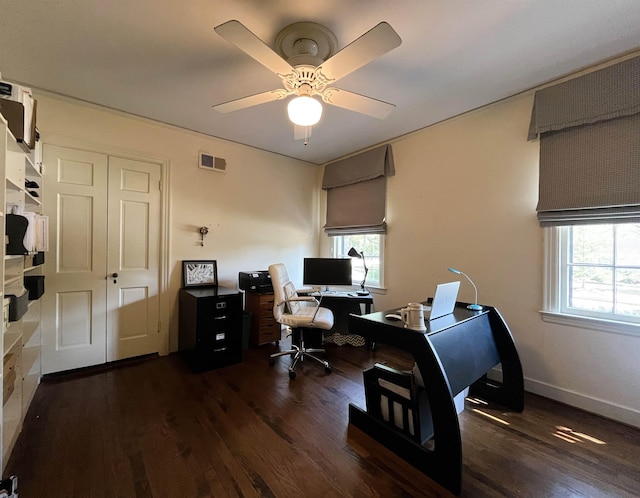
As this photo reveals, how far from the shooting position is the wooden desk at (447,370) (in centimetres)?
146

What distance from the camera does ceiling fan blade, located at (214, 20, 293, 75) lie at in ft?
4.43

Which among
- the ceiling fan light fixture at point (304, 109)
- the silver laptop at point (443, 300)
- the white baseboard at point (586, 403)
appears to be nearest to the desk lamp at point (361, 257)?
the silver laptop at point (443, 300)

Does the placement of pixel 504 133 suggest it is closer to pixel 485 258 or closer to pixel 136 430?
pixel 485 258

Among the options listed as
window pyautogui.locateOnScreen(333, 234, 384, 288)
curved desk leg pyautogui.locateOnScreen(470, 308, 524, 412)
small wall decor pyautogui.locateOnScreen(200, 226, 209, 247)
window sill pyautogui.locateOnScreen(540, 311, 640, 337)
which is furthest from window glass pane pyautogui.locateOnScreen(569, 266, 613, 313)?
small wall decor pyautogui.locateOnScreen(200, 226, 209, 247)

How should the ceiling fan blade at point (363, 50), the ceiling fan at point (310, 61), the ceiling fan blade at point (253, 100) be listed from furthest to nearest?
the ceiling fan blade at point (253, 100) → the ceiling fan at point (310, 61) → the ceiling fan blade at point (363, 50)

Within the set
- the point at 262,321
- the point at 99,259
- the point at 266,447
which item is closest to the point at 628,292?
the point at 266,447

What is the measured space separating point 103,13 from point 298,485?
2.91 metres

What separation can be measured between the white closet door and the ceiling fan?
1.65 metres

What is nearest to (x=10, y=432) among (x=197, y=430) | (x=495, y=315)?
(x=197, y=430)

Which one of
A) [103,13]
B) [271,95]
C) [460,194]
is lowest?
[460,194]

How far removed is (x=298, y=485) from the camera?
1470mm

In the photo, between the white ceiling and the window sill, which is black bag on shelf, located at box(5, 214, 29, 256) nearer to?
the white ceiling

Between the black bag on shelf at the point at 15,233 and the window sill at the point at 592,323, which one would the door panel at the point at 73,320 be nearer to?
the black bag on shelf at the point at 15,233

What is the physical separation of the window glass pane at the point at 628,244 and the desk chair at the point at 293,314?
237cm
